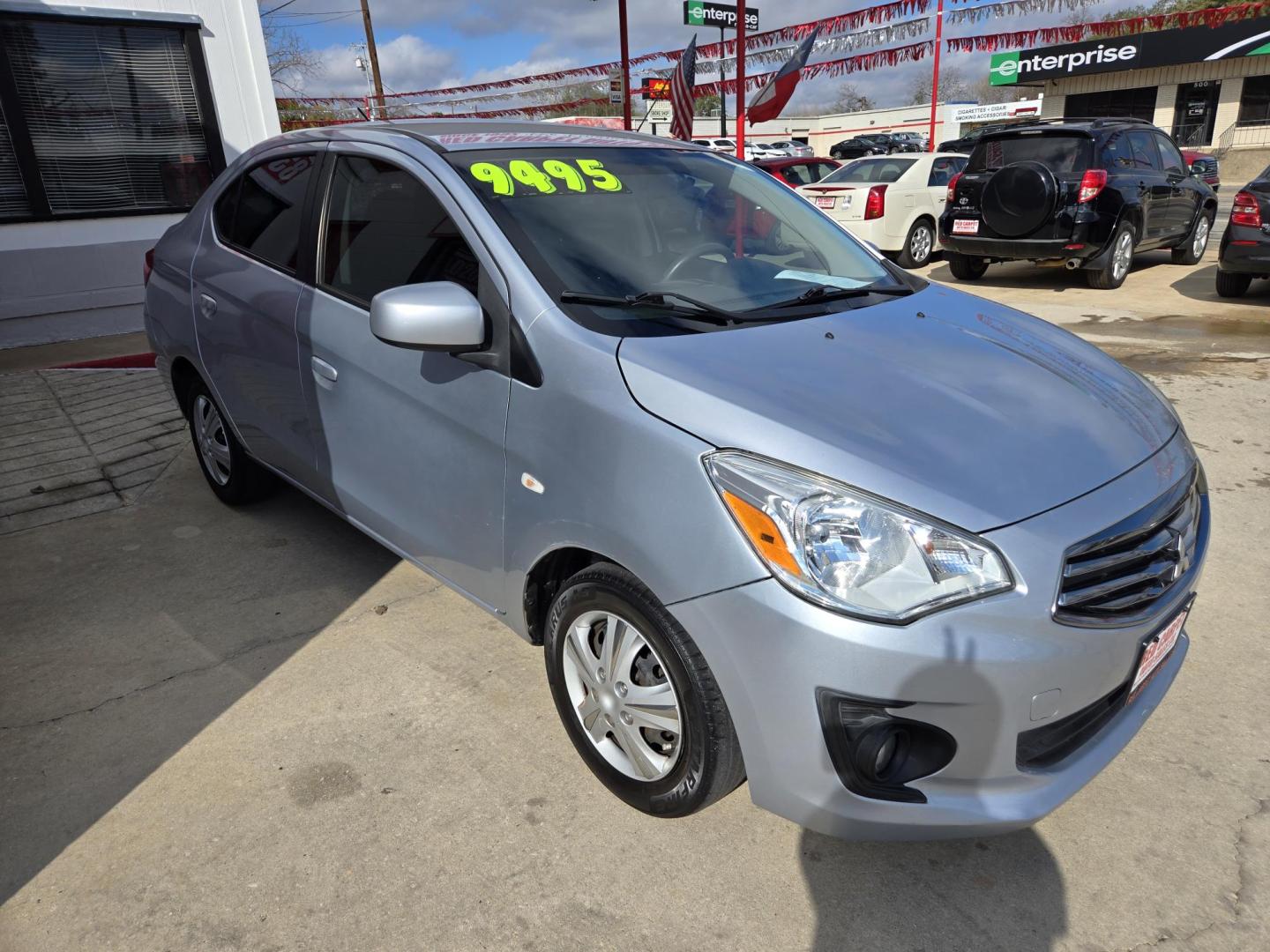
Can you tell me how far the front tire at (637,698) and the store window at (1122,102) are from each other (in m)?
44.0

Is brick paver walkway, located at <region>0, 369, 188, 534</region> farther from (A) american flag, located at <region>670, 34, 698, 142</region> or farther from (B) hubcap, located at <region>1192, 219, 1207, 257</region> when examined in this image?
(B) hubcap, located at <region>1192, 219, 1207, 257</region>

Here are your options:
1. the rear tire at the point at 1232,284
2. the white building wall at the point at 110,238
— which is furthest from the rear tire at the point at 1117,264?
the white building wall at the point at 110,238

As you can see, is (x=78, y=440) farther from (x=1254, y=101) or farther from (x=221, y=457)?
(x=1254, y=101)

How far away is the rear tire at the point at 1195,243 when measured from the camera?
11.3m

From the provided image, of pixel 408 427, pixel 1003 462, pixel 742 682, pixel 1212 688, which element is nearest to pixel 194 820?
pixel 408 427

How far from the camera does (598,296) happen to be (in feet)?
8.07

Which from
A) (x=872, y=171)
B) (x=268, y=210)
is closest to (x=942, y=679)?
(x=268, y=210)

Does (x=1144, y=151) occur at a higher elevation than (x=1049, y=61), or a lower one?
lower

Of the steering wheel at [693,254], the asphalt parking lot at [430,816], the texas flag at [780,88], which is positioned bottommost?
the asphalt parking lot at [430,816]

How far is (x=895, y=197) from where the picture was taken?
1176 centimetres

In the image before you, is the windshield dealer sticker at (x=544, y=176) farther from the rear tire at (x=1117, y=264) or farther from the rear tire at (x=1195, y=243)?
the rear tire at (x=1195, y=243)

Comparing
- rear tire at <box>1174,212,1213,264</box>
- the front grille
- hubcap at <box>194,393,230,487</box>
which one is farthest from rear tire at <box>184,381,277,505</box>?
rear tire at <box>1174,212,1213,264</box>

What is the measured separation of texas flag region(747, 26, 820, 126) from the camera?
1437 cm

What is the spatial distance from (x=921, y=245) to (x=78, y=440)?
34.8 ft
